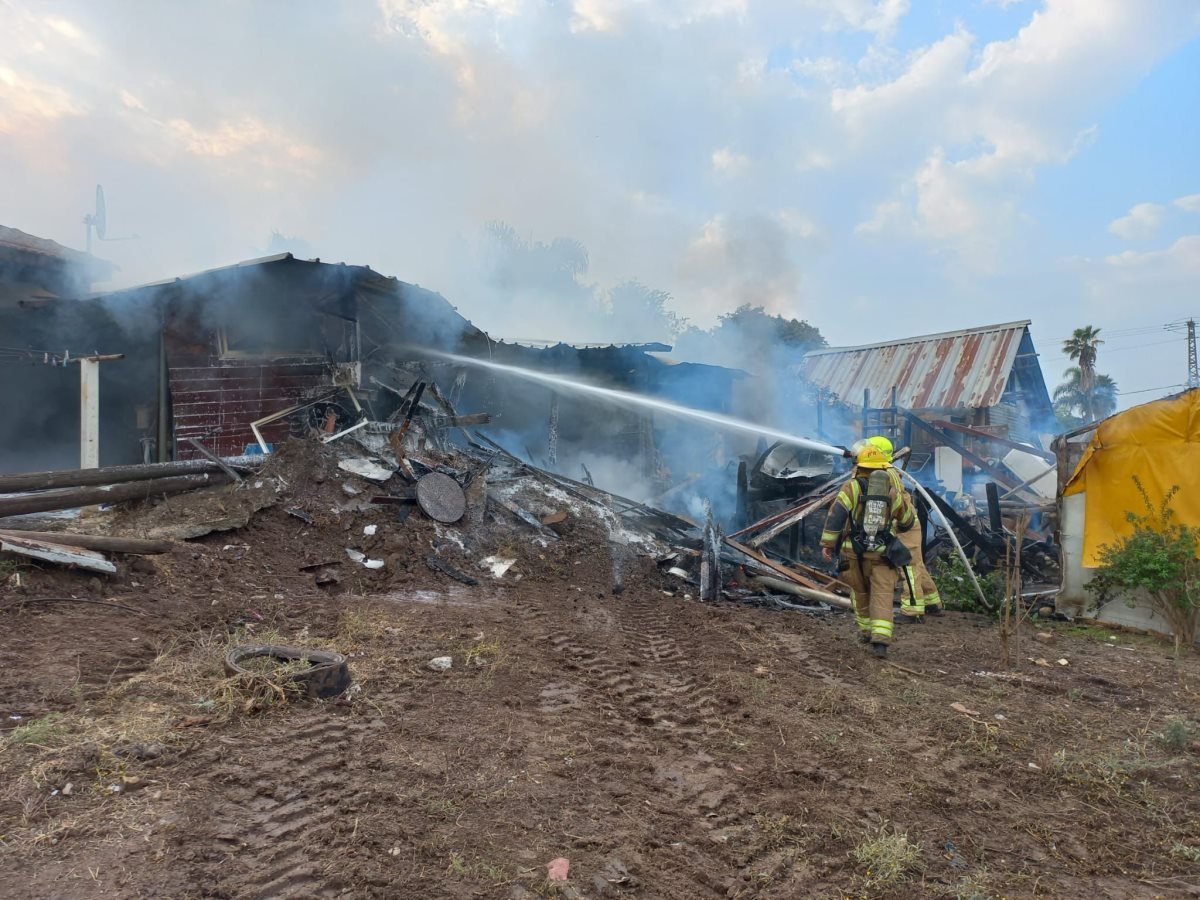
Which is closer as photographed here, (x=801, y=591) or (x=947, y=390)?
(x=801, y=591)

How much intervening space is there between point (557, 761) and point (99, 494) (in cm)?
614

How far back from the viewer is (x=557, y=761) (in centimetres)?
310

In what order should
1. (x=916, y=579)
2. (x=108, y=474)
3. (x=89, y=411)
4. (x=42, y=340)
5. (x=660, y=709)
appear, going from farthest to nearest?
1. (x=42, y=340)
2. (x=89, y=411)
3. (x=108, y=474)
4. (x=916, y=579)
5. (x=660, y=709)

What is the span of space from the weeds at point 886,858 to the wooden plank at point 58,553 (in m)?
5.49

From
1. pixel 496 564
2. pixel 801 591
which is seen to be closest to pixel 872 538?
pixel 801 591

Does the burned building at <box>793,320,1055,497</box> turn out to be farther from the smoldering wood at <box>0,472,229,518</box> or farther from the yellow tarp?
the smoldering wood at <box>0,472,229,518</box>

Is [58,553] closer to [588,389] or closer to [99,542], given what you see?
[99,542]

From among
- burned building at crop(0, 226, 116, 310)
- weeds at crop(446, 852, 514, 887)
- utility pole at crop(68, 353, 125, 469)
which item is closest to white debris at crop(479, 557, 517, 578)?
weeds at crop(446, 852, 514, 887)

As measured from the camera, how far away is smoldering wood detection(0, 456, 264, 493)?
6262mm

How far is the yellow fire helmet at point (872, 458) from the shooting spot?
581 cm

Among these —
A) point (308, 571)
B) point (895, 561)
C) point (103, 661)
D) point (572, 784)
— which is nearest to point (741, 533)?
point (895, 561)

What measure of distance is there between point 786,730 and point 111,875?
295 cm

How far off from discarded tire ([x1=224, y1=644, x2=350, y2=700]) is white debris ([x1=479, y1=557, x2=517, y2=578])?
139 inches

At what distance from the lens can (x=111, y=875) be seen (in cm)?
201
